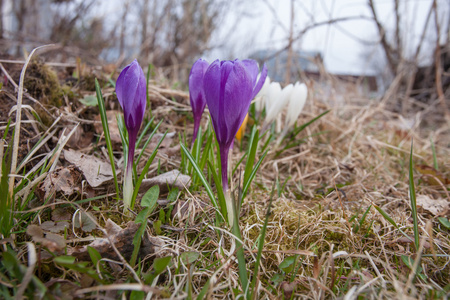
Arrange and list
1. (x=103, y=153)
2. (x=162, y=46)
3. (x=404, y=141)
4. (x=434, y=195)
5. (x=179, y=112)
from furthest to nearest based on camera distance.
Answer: (x=162, y=46) < (x=404, y=141) < (x=179, y=112) < (x=434, y=195) < (x=103, y=153)

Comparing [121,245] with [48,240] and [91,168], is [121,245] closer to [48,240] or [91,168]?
[48,240]

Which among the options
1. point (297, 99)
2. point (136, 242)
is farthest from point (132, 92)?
point (297, 99)

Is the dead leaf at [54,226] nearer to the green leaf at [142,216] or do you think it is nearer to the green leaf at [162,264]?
the green leaf at [142,216]

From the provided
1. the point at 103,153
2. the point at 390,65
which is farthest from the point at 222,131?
the point at 390,65

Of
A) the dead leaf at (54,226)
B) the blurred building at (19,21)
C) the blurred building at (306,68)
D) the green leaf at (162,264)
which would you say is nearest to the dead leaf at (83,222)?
the dead leaf at (54,226)

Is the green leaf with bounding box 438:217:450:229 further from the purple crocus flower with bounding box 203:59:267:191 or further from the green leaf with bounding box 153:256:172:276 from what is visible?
the green leaf with bounding box 153:256:172:276

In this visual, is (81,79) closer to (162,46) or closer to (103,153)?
(103,153)

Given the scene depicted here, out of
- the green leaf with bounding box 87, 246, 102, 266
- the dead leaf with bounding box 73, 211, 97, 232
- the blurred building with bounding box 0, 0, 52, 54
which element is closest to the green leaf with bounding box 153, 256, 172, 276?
the green leaf with bounding box 87, 246, 102, 266
